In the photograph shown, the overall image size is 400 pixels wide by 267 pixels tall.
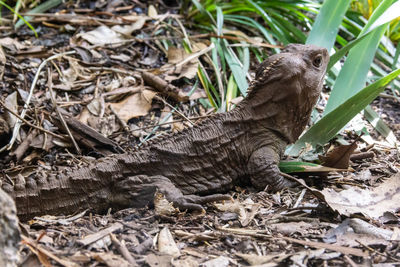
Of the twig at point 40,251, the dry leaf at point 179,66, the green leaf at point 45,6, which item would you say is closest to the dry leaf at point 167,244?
the twig at point 40,251

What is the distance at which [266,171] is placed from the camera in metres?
3.94

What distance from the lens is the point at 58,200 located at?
3.77 m

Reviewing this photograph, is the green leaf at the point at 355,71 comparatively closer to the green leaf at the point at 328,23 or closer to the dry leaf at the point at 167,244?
the green leaf at the point at 328,23

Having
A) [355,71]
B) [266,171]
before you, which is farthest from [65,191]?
[355,71]

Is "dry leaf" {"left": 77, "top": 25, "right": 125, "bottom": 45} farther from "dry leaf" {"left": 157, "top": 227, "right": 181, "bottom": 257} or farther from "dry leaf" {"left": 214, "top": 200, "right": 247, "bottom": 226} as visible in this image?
"dry leaf" {"left": 157, "top": 227, "right": 181, "bottom": 257}

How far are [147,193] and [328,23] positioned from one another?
8.83ft

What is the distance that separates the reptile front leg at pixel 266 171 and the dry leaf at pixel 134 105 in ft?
5.08

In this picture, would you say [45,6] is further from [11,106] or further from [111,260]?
[111,260]

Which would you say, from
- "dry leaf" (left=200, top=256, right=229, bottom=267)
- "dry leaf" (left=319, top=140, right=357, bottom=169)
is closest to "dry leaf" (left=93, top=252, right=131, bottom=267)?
"dry leaf" (left=200, top=256, right=229, bottom=267)

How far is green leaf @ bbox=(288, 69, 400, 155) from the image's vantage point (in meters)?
3.99

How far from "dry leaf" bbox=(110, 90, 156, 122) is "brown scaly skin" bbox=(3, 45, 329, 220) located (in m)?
1.14

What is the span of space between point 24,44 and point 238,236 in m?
4.10

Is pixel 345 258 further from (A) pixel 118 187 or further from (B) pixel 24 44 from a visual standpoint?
(B) pixel 24 44

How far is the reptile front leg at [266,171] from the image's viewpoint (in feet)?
12.8
